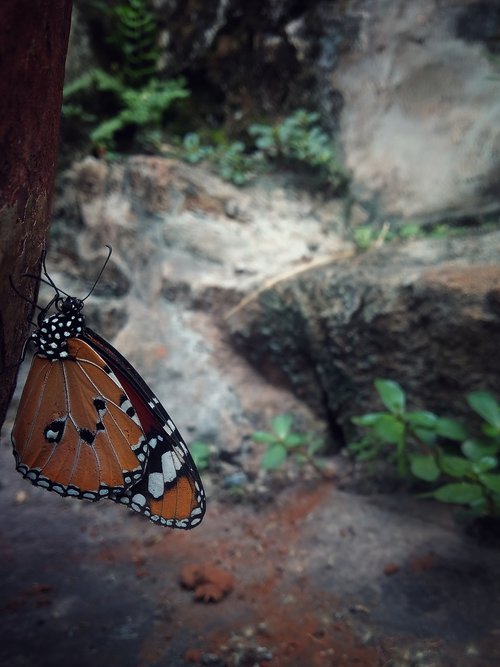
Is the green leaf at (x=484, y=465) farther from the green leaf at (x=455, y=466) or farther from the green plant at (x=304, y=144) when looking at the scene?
the green plant at (x=304, y=144)

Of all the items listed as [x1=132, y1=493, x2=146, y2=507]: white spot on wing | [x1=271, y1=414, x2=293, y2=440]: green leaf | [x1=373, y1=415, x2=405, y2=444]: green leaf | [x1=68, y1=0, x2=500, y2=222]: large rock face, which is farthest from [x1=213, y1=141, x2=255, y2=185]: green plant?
[x1=132, y1=493, x2=146, y2=507]: white spot on wing

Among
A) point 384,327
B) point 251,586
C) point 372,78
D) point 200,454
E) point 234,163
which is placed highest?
point 372,78

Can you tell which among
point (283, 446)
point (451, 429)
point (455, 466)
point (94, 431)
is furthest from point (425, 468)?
point (94, 431)

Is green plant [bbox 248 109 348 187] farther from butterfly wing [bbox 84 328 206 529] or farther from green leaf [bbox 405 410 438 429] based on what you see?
butterfly wing [bbox 84 328 206 529]

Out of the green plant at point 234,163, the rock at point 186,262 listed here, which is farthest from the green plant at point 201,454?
the green plant at point 234,163

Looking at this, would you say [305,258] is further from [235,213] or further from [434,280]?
[434,280]

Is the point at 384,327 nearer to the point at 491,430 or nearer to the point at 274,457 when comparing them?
the point at 491,430

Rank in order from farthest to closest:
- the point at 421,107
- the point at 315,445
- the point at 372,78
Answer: the point at 372,78 < the point at 421,107 < the point at 315,445
